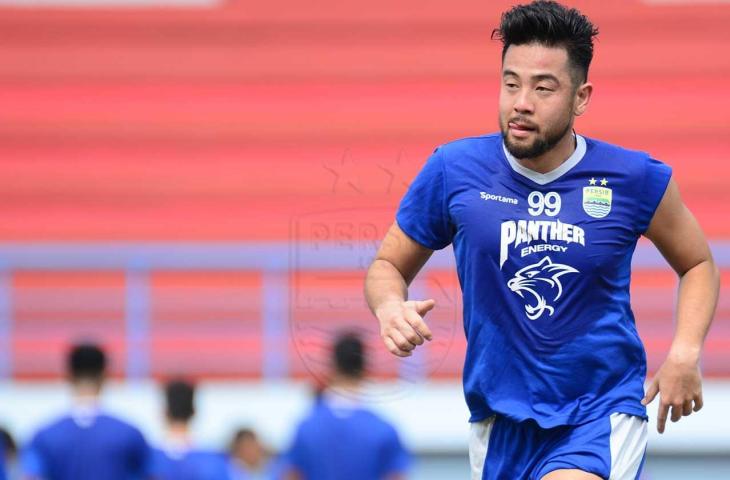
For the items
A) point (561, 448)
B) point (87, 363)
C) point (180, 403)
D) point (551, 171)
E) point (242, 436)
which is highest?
point (551, 171)

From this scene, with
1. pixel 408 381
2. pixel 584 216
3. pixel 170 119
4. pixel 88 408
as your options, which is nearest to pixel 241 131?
pixel 170 119

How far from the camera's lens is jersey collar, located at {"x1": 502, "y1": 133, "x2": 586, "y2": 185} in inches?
148

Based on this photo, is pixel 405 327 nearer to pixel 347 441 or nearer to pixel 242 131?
pixel 347 441

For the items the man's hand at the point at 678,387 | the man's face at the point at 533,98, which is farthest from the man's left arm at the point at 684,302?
the man's face at the point at 533,98

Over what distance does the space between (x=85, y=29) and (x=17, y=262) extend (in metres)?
2.08

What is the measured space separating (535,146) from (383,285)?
506 mm

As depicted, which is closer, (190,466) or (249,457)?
(190,466)

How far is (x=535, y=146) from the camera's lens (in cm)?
367

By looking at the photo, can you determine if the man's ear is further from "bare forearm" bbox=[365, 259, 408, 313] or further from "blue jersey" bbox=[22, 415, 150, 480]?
"blue jersey" bbox=[22, 415, 150, 480]

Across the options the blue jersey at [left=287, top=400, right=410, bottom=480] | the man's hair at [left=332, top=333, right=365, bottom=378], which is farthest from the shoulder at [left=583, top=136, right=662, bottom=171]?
the blue jersey at [left=287, top=400, right=410, bottom=480]

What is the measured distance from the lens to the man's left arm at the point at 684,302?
3602 millimetres

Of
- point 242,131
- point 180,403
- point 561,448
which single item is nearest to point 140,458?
point 180,403

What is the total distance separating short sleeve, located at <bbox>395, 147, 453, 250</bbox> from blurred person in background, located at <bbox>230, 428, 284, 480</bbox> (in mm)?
4888

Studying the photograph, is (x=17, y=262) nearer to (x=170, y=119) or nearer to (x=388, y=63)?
(x=170, y=119)
